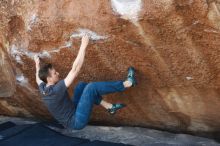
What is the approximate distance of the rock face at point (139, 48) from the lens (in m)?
4.03

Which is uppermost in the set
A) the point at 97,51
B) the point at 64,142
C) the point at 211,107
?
the point at 97,51

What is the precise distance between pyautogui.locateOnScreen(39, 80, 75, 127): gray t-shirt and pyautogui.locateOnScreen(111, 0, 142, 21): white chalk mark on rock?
0.94 metres

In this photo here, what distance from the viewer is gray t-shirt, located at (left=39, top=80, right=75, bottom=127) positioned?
14.6 ft

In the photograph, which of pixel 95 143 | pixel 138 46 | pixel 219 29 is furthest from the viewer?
pixel 95 143

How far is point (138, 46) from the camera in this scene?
4.37 metres

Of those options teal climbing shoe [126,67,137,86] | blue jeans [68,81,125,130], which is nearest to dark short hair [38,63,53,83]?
blue jeans [68,81,125,130]

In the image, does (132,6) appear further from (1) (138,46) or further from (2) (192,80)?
(2) (192,80)

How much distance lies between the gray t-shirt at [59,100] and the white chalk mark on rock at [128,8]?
0.94 meters

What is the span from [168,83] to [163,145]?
76 centimetres

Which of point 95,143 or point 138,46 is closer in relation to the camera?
point 138,46

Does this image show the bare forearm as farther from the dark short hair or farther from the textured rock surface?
the textured rock surface

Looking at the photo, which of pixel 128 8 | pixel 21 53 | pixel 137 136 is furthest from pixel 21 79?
pixel 128 8

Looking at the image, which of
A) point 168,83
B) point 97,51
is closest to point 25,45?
point 97,51

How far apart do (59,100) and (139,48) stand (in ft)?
3.32
